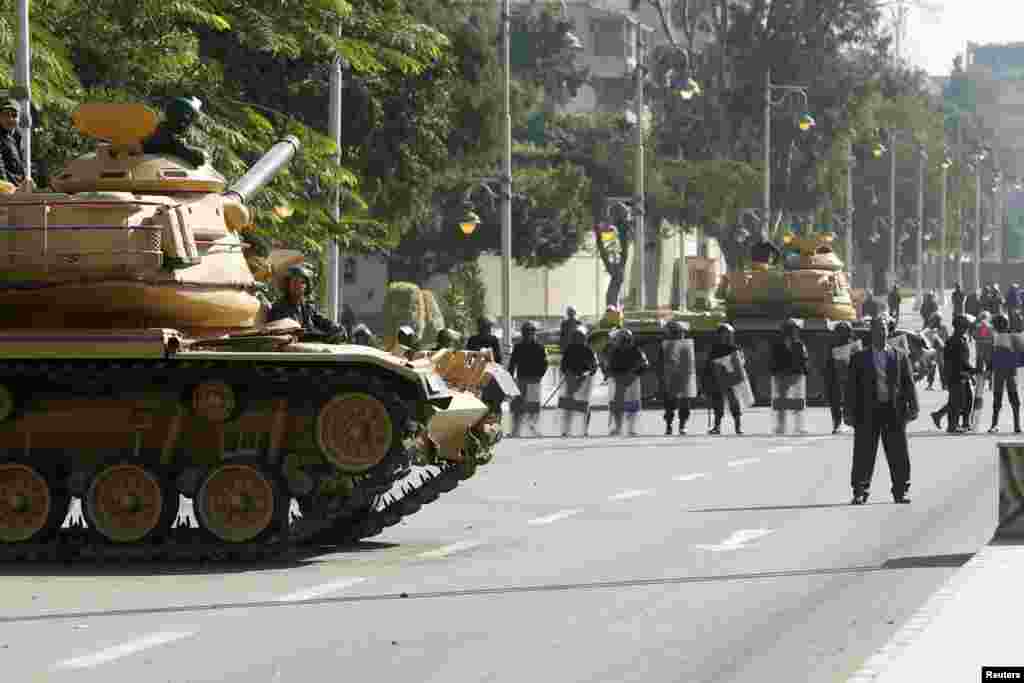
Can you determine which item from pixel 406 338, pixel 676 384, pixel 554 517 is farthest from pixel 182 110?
pixel 676 384

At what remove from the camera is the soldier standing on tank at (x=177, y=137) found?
1984 centimetres

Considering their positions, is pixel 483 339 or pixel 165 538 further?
pixel 483 339

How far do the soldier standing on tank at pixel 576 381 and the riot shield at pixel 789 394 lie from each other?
9.33 feet

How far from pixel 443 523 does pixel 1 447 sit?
436cm

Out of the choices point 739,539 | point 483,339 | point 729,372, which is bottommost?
point 739,539

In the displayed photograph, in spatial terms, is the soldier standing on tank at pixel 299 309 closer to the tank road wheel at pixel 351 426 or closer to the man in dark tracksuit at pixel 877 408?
the tank road wheel at pixel 351 426

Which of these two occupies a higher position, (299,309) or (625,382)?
(299,309)

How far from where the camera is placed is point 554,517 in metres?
22.1

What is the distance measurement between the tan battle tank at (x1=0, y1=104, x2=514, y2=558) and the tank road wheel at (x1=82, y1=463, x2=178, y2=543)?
0.5 inches

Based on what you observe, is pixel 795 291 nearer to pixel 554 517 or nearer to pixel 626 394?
pixel 626 394

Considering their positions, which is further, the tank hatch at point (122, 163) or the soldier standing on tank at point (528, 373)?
the soldier standing on tank at point (528, 373)

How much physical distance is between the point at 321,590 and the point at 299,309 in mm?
4590

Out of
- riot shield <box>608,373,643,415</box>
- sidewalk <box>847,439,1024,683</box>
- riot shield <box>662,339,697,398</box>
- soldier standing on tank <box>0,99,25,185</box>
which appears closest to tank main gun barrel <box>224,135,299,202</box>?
soldier standing on tank <box>0,99,25,185</box>

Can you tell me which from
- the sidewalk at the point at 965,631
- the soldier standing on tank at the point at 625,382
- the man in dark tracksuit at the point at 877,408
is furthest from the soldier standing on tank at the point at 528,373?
the sidewalk at the point at 965,631
